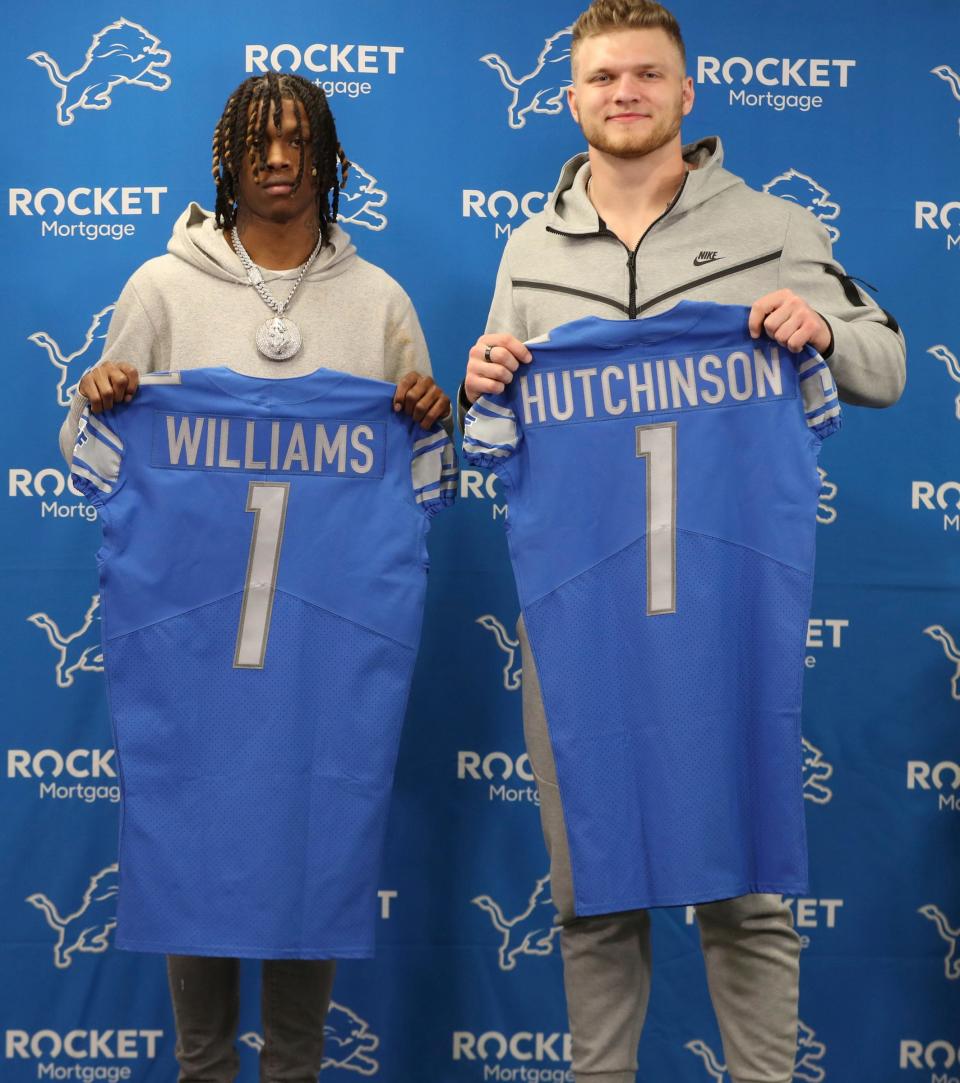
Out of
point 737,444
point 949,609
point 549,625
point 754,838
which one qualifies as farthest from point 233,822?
point 949,609

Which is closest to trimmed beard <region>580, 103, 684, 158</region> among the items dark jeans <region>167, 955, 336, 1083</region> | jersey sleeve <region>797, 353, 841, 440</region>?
jersey sleeve <region>797, 353, 841, 440</region>

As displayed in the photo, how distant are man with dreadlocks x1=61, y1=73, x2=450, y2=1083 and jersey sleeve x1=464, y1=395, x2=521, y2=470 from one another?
13 cm

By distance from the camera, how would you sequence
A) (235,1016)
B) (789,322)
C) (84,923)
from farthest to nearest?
(84,923) → (235,1016) → (789,322)

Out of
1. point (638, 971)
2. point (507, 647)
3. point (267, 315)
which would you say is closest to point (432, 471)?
point (267, 315)

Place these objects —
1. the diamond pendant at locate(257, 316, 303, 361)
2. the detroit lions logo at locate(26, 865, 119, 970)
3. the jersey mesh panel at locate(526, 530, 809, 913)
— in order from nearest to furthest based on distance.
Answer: the jersey mesh panel at locate(526, 530, 809, 913) → the diamond pendant at locate(257, 316, 303, 361) → the detroit lions logo at locate(26, 865, 119, 970)

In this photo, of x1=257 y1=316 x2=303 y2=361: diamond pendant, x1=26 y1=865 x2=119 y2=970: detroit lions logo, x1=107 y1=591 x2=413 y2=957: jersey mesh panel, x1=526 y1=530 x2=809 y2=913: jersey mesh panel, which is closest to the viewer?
x1=526 y1=530 x2=809 y2=913: jersey mesh panel

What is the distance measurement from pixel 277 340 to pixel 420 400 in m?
0.23

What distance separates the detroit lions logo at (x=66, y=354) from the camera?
2.46 m

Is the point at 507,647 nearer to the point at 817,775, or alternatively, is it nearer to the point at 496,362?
the point at 817,775

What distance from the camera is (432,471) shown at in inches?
76.4

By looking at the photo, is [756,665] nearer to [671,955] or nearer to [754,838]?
[754,838]

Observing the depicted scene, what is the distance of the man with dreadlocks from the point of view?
75.7 inches

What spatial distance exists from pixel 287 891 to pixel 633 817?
49 cm

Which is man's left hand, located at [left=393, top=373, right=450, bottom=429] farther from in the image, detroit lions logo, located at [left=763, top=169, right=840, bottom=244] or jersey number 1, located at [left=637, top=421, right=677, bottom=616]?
detroit lions logo, located at [left=763, top=169, right=840, bottom=244]
